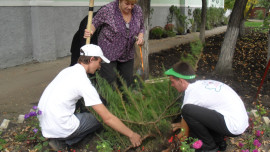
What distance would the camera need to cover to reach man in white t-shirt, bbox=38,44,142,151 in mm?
2479

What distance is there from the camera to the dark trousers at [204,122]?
2.57 meters

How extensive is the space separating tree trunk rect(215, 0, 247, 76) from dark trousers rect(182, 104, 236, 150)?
3.01 meters

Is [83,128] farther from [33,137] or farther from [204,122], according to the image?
[204,122]

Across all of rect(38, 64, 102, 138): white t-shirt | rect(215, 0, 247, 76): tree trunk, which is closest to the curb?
rect(38, 64, 102, 138): white t-shirt

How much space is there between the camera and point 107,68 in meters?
3.39

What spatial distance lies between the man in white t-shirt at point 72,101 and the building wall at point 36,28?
4.30 meters

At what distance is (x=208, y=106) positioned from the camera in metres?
2.64

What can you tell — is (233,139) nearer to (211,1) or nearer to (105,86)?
(105,86)

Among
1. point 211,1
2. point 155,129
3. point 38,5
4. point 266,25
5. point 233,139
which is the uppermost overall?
point 211,1

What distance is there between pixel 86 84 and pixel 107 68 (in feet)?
3.03

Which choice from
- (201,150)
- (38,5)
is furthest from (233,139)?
(38,5)

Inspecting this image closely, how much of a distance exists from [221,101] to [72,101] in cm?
139

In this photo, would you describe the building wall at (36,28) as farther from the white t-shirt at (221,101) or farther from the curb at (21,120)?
the white t-shirt at (221,101)

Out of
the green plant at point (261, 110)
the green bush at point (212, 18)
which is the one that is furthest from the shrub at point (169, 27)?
the green plant at point (261, 110)
